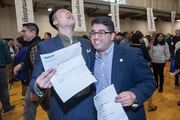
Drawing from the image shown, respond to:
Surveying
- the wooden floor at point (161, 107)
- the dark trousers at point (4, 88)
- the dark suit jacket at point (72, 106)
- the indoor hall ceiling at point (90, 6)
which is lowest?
the wooden floor at point (161, 107)

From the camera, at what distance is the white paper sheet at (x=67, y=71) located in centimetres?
133

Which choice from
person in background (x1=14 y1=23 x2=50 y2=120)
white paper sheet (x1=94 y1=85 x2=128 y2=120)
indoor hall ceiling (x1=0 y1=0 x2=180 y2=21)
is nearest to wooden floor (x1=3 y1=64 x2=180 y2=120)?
person in background (x1=14 y1=23 x2=50 y2=120)

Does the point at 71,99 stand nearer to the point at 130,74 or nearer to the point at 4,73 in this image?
the point at 130,74

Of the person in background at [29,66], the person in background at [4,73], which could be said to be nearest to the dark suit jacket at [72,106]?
the person in background at [29,66]

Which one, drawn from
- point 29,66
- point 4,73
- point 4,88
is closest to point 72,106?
point 29,66

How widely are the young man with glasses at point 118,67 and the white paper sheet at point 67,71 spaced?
0.21 metres

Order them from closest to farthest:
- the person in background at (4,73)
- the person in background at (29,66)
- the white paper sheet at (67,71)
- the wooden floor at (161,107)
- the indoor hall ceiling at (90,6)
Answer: the white paper sheet at (67,71), the person in background at (29,66), the wooden floor at (161,107), the person in background at (4,73), the indoor hall ceiling at (90,6)

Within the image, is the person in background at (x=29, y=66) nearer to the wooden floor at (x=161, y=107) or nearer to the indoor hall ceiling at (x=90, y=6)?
the wooden floor at (x=161, y=107)

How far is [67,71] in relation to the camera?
1.36 metres

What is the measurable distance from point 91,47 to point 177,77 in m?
5.77

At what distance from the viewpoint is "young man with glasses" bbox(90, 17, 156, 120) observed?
159cm

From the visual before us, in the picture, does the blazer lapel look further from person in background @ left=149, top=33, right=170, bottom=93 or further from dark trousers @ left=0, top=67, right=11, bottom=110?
person in background @ left=149, top=33, right=170, bottom=93

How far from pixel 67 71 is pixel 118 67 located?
0.41 metres

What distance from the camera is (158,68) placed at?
5957mm
